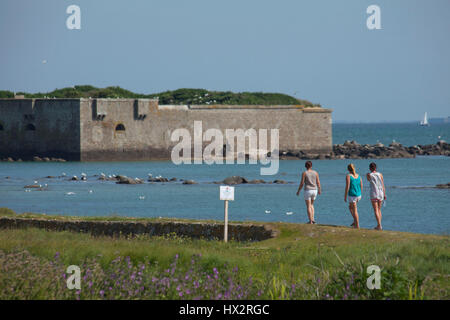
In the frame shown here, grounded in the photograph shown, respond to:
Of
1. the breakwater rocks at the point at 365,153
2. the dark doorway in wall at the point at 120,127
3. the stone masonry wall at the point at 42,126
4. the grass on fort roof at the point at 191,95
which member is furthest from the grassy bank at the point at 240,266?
the grass on fort roof at the point at 191,95

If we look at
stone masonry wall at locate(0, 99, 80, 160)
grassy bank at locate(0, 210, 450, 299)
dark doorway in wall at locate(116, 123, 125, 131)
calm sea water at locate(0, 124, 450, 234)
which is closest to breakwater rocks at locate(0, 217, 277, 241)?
grassy bank at locate(0, 210, 450, 299)

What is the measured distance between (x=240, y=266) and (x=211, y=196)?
2951 cm

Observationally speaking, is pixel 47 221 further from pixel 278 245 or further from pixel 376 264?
pixel 376 264

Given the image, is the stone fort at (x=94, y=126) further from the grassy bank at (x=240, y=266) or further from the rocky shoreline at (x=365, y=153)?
the grassy bank at (x=240, y=266)

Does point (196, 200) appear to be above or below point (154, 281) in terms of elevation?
below

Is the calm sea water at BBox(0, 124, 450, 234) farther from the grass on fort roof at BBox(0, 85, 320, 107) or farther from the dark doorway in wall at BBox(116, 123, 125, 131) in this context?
the grass on fort roof at BBox(0, 85, 320, 107)

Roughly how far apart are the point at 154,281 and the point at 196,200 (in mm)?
29835

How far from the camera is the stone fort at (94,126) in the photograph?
67.2 metres

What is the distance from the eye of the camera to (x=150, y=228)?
19.3 meters

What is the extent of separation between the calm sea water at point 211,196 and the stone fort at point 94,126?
2.21 metres

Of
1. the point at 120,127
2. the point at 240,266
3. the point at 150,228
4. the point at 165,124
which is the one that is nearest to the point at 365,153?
the point at 165,124

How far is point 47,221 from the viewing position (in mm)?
20047

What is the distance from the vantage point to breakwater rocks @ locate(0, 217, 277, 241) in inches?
730

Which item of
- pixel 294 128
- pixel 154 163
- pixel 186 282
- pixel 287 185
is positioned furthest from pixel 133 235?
pixel 294 128
